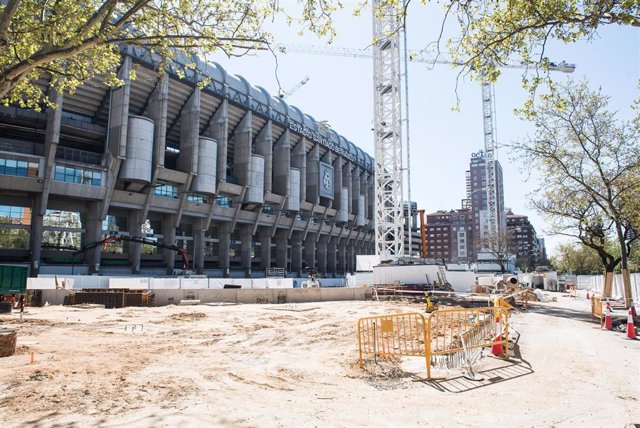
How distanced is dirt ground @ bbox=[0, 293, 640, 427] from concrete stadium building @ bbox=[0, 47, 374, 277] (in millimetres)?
28491

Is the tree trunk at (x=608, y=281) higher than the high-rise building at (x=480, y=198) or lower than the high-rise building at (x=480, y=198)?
lower

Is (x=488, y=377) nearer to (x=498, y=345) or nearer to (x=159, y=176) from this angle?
(x=498, y=345)

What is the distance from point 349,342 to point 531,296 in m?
23.1

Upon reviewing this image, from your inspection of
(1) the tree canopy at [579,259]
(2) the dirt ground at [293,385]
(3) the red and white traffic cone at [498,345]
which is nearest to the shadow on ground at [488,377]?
(2) the dirt ground at [293,385]

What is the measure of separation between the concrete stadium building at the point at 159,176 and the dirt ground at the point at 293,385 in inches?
1122

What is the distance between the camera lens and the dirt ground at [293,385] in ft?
18.5

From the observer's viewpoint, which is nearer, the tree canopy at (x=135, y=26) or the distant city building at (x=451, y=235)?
the tree canopy at (x=135, y=26)

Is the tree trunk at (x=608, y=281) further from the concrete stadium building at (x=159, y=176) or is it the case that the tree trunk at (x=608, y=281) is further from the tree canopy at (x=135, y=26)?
the concrete stadium building at (x=159, y=176)

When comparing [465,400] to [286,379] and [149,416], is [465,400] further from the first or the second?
[149,416]

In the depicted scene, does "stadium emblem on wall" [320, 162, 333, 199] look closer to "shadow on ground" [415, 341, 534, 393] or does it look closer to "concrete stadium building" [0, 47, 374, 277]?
"concrete stadium building" [0, 47, 374, 277]

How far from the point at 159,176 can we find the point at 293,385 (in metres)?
39.0

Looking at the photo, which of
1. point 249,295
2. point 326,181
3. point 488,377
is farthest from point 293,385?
point 326,181

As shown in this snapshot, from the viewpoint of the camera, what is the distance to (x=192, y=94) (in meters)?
46.9

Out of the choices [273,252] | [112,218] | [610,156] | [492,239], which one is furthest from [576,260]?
[112,218]
